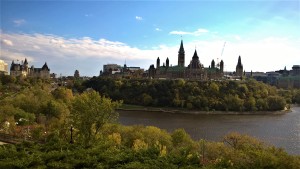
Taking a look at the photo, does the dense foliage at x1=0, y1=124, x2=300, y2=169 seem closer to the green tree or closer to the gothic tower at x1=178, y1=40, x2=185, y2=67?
the green tree

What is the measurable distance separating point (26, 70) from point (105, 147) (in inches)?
6017

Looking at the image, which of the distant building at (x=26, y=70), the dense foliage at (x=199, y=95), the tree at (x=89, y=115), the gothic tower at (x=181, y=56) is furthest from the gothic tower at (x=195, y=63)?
the tree at (x=89, y=115)

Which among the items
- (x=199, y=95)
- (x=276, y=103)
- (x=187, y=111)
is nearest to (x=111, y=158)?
(x=187, y=111)

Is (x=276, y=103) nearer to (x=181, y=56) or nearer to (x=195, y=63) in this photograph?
(x=195, y=63)

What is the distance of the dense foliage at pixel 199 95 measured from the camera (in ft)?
285

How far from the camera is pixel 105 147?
20812 millimetres

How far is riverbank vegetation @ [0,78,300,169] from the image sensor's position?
1728 centimetres

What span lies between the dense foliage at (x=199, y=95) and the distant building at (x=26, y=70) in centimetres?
5926

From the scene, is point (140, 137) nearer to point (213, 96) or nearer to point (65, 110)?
point (65, 110)

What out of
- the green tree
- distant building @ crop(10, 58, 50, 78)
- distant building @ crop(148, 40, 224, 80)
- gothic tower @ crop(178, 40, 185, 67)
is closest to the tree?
the green tree

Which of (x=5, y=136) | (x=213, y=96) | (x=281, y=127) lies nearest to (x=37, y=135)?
(x=5, y=136)

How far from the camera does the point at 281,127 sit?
Result: 57062mm

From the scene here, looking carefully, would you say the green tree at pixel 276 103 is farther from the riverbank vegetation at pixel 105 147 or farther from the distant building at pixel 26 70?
the distant building at pixel 26 70

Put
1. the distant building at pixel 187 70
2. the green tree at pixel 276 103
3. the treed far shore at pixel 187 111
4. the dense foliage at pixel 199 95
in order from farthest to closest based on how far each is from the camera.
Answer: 1. the distant building at pixel 187 70
2. the green tree at pixel 276 103
3. the dense foliage at pixel 199 95
4. the treed far shore at pixel 187 111
